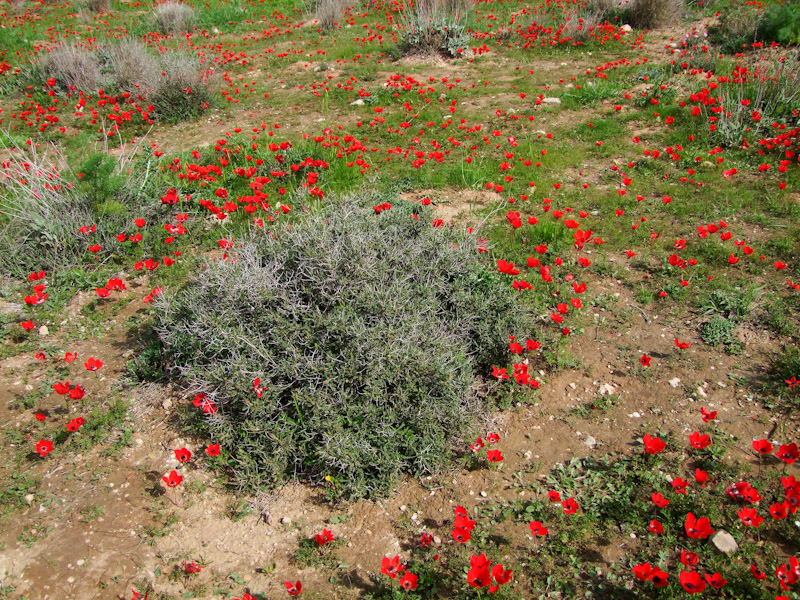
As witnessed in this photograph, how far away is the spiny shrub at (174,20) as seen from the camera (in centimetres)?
1311

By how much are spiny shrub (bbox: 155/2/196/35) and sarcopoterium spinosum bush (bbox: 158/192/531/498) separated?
1234 centimetres

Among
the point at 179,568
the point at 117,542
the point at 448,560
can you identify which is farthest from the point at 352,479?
the point at 117,542

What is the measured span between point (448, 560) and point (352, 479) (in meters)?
0.67

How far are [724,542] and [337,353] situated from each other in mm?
2248

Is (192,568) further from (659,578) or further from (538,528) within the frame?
(659,578)

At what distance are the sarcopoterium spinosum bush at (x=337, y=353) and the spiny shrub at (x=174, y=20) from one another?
1234cm

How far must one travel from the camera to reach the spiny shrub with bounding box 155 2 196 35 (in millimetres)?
13107

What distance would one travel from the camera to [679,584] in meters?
2.34

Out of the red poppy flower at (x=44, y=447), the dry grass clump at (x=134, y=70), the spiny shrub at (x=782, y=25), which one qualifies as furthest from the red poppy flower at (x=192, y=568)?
the spiny shrub at (x=782, y=25)

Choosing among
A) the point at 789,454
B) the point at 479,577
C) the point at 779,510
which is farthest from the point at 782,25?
the point at 479,577

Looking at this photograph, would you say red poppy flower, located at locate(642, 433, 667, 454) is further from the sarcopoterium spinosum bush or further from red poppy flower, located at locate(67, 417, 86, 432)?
red poppy flower, located at locate(67, 417, 86, 432)

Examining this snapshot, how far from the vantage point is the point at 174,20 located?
1316 centimetres

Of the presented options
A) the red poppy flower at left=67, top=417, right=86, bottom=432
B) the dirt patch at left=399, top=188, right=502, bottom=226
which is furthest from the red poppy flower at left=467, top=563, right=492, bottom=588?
the dirt patch at left=399, top=188, right=502, bottom=226

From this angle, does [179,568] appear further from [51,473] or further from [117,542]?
→ [51,473]
